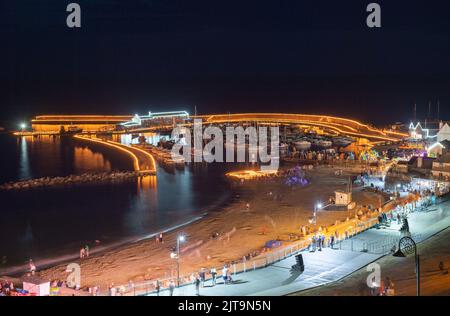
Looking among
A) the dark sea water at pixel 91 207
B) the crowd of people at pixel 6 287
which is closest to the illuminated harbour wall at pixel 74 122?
the dark sea water at pixel 91 207

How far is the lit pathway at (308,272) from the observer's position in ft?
35.1

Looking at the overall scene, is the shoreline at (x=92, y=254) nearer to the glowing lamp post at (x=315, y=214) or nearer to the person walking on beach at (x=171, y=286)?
the glowing lamp post at (x=315, y=214)

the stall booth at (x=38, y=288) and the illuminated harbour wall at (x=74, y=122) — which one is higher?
the illuminated harbour wall at (x=74, y=122)

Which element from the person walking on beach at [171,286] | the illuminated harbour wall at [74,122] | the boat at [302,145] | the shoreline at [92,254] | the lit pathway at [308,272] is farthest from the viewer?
the illuminated harbour wall at [74,122]

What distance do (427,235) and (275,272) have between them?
4428 millimetres

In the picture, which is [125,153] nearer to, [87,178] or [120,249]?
[87,178]

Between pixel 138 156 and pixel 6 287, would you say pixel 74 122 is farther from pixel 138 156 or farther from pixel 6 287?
pixel 6 287

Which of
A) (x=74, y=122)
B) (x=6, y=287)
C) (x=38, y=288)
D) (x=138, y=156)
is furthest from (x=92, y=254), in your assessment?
(x=74, y=122)

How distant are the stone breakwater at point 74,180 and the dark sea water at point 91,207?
1.05 metres

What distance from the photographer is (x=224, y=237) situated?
1762 cm

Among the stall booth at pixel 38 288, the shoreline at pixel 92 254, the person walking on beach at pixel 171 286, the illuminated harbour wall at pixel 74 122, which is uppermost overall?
the illuminated harbour wall at pixel 74 122

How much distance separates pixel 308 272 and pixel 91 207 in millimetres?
13570
